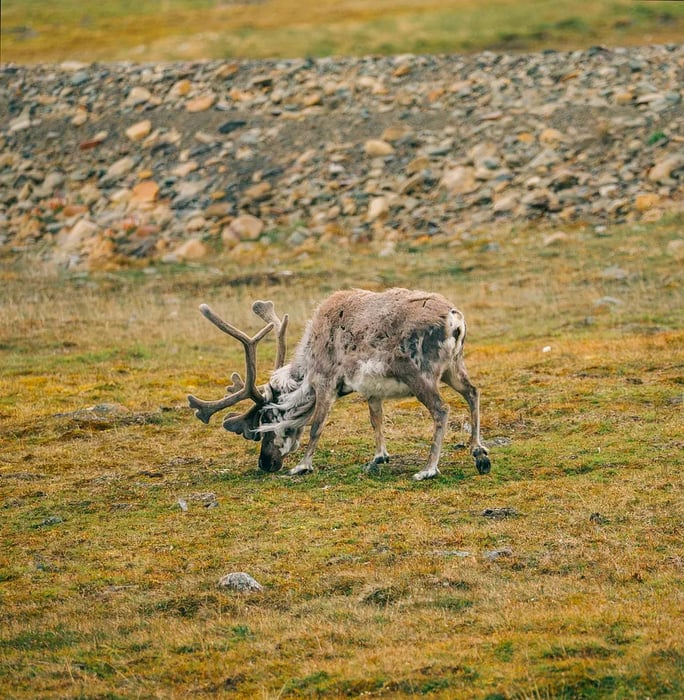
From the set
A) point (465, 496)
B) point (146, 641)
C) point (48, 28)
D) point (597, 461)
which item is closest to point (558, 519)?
point (465, 496)

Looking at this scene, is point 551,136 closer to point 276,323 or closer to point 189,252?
point 189,252

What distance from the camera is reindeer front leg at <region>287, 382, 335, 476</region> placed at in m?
15.7

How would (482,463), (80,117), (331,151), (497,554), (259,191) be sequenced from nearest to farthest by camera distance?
(497,554) → (482,463) → (259,191) → (331,151) → (80,117)

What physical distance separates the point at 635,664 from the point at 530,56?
1759 inches

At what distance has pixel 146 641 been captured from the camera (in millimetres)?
9875

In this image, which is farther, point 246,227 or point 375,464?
point 246,227

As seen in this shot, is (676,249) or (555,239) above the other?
(676,249)

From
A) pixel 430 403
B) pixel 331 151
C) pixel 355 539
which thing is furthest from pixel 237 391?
pixel 331 151

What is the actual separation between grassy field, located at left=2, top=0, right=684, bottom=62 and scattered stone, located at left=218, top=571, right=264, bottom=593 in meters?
46.5

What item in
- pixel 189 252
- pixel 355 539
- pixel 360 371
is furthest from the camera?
pixel 189 252

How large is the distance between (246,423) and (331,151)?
3126 cm

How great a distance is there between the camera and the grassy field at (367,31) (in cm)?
5538

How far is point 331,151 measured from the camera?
46125 millimetres

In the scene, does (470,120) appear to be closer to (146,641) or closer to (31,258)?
(31,258)
